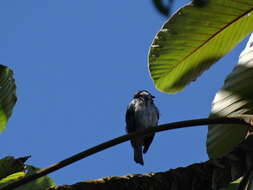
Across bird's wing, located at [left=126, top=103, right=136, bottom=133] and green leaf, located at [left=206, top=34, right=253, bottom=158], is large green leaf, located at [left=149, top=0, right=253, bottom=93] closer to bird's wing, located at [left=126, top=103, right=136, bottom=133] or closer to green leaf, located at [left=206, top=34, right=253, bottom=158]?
green leaf, located at [left=206, top=34, right=253, bottom=158]

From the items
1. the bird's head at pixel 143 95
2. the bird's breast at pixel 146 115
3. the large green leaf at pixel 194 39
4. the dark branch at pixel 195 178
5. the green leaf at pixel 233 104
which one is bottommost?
the dark branch at pixel 195 178

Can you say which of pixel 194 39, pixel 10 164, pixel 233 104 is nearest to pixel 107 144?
pixel 10 164

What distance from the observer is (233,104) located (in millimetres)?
2211

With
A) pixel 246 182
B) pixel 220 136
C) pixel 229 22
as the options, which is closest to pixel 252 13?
pixel 229 22

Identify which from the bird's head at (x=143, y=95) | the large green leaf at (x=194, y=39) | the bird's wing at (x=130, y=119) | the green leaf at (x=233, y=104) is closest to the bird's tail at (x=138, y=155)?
the bird's wing at (x=130, y=119)

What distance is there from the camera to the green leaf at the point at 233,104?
2.18 metres

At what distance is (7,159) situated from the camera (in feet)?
6.91

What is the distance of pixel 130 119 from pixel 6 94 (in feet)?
18.3

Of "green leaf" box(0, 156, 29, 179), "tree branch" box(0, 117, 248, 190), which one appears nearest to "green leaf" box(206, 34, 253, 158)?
"tree branch" box(0, 117, 248, 190)

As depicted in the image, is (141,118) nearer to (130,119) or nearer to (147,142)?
(130,119)

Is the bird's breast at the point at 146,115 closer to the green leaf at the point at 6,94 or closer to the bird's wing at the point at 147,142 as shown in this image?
the bird's wing at the point at 147,142

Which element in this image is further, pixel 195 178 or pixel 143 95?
pixel 143 95

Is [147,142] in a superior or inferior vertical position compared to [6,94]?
inferior

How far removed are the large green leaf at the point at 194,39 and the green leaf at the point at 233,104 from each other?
0.50 ft
